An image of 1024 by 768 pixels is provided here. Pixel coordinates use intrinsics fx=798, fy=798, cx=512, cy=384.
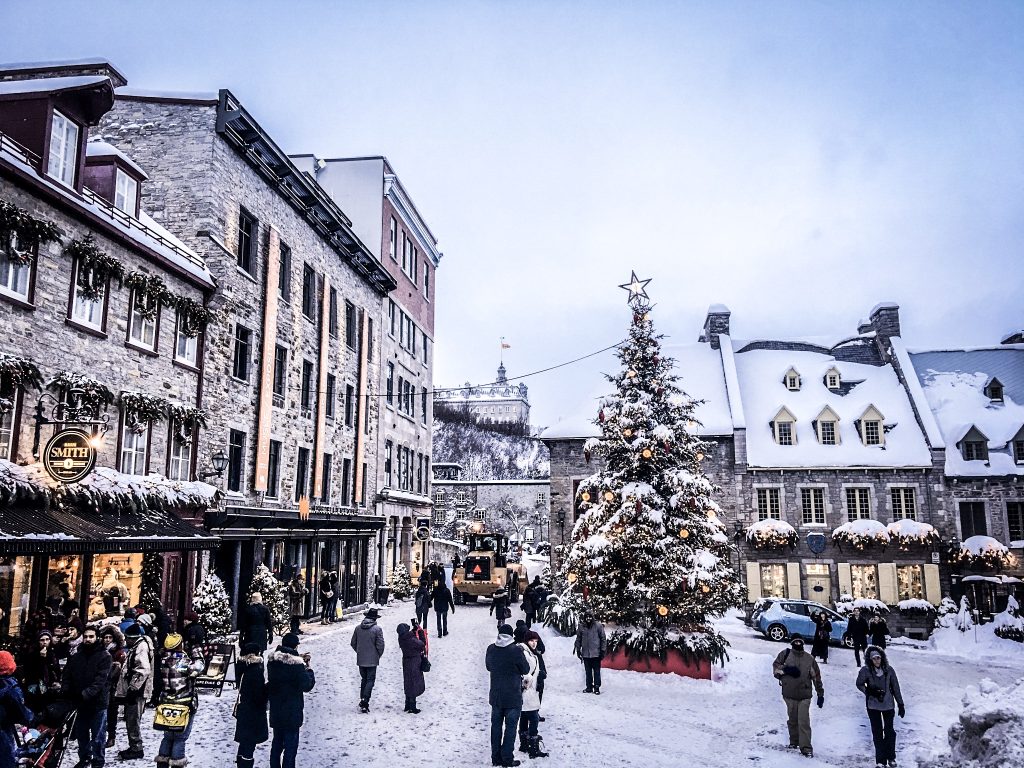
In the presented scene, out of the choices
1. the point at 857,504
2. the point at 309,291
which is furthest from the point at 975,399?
the point at 309,291

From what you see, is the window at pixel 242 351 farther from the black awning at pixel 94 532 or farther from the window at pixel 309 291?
the black awning at pixel 94 532

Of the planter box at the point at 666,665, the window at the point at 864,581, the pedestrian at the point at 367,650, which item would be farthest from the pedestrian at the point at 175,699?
the window at the point at 864,581

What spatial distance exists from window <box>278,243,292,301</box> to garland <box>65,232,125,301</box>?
8762 millimetres

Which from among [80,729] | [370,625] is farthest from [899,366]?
[80,729]

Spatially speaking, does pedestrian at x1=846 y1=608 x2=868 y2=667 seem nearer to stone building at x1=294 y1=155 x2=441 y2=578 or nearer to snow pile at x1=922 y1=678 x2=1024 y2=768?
snow pile at x1=922 y1=678 x2=1024 y2=768

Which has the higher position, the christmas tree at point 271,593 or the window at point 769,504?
the window at point 769,504

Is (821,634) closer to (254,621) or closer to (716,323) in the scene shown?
(254,621)

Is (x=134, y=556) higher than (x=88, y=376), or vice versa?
(x=88, y=376)

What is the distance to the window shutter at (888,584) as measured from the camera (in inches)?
1229

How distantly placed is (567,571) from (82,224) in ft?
40.4

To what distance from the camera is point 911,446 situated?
33.2 metres

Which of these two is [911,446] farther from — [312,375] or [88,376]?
[88,376]

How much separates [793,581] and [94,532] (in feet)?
86.3

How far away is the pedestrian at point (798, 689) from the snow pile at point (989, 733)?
1452 millimetres
